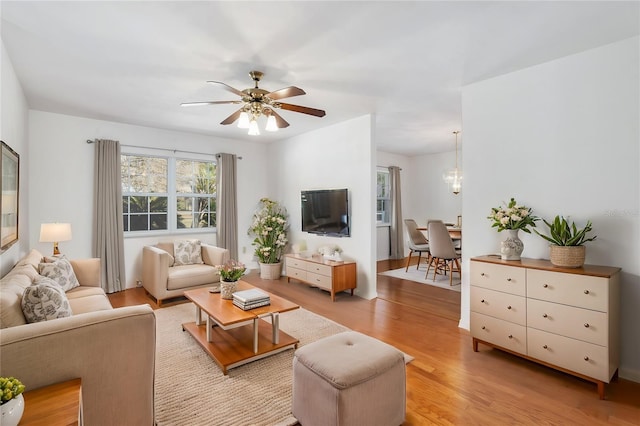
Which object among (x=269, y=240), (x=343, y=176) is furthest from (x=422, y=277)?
(x=269, y=240)

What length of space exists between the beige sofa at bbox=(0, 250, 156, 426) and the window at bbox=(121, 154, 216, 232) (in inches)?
133

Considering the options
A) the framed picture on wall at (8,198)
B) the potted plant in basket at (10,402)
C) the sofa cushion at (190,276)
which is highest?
the framed picture on wall at (8,198)

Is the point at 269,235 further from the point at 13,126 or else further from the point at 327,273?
the point at 13,126

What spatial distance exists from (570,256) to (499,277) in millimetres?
520

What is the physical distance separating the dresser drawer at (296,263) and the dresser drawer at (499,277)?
2615 millimetres

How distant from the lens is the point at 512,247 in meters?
2.72

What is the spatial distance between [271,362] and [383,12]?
274 centimetres

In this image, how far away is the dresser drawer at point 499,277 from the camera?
8.32 ft

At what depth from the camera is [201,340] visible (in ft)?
9.23

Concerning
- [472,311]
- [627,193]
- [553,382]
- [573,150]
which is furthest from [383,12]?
[553,382]

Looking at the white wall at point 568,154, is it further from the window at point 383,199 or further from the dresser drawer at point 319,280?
the window at point 383,199

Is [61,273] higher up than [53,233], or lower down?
lower down

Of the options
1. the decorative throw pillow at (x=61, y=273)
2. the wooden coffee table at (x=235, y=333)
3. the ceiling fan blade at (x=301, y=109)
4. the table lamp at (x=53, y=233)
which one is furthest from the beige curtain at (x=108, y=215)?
the ceiling fan blade at (x=301, y=109)

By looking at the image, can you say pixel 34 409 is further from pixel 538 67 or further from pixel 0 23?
pixel 538 67
